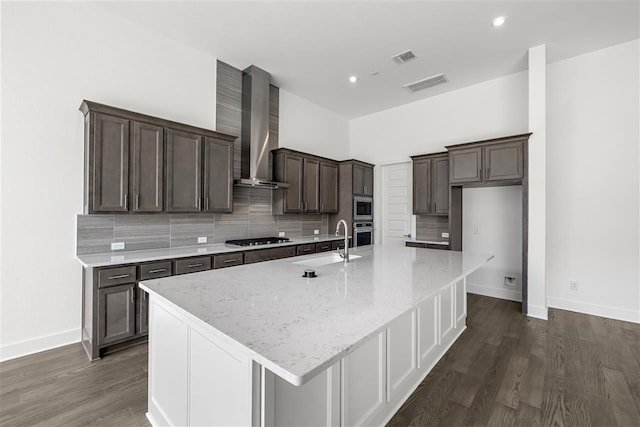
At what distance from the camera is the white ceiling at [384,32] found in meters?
2.83

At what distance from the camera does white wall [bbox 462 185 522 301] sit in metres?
4.12

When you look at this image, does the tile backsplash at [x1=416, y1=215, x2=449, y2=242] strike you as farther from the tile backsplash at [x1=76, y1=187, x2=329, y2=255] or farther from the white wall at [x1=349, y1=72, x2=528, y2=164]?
the tile backsplash at [x1=76, y1=187, x2=329, y2=255]

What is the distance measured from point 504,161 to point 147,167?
14.0 feet

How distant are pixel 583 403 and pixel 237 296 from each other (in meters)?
2.37

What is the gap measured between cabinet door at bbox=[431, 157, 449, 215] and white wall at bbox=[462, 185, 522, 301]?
43cm

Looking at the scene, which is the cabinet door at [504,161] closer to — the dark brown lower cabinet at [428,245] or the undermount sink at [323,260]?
Answer: the dark brown lower cabinet at [428,245]

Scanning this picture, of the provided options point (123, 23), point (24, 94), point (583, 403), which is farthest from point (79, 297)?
point (583, 403)

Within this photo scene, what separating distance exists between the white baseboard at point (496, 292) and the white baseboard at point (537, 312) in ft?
1.84

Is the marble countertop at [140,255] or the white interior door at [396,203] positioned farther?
the white interior door at [396,203]

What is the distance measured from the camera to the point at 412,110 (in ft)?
17.1

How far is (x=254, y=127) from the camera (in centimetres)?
405

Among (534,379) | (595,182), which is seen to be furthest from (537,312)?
(595,182)

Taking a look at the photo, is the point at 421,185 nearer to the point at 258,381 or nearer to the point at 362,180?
the point at 362,180

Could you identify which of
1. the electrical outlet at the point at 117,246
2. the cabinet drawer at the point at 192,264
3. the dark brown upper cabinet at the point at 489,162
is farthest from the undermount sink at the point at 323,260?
the dark brown upper cabinet at the point at 489,162
